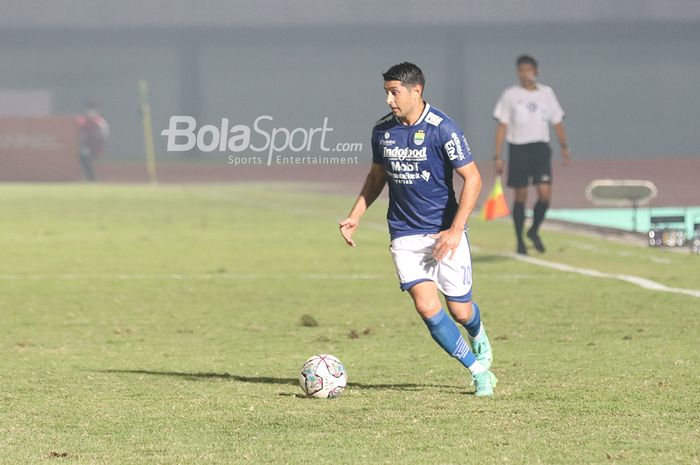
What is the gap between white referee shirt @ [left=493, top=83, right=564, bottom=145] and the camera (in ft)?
55.0

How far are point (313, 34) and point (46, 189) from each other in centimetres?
2332

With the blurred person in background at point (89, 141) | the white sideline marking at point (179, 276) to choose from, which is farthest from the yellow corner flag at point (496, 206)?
the blurred person in background at point (89, 141)

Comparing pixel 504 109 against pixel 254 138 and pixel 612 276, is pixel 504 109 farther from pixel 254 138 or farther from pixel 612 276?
pixel 254 138

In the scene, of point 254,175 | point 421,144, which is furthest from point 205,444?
point 254,175

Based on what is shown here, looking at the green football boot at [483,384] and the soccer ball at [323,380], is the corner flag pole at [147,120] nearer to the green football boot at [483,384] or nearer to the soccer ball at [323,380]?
the soccer ball at [323,380]

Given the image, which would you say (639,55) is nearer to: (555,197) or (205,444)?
(555,197)

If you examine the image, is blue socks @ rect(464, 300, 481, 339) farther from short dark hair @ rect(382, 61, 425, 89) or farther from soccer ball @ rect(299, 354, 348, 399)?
short dark hair @ rect(382, 61, 425, 89)

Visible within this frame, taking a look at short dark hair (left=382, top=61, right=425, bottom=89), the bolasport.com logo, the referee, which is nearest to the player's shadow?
short dark hair (left=382, top=61, right=425, bottom=89)

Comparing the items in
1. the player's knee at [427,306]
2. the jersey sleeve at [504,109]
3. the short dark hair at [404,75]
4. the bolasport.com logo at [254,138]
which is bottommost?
the bolasport.com logo at [254,138]

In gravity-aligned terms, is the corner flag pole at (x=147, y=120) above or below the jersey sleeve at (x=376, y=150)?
below

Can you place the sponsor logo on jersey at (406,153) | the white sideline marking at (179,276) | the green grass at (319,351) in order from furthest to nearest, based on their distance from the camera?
the white sideline marking at (179,276) < the sponsor logo on jersey at (406,153) < the green grass at (319,351)

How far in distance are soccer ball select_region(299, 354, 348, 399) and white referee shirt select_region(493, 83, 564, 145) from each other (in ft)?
31.7

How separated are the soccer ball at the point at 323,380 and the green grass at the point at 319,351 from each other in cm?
8

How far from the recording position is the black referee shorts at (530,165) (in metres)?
16.9
